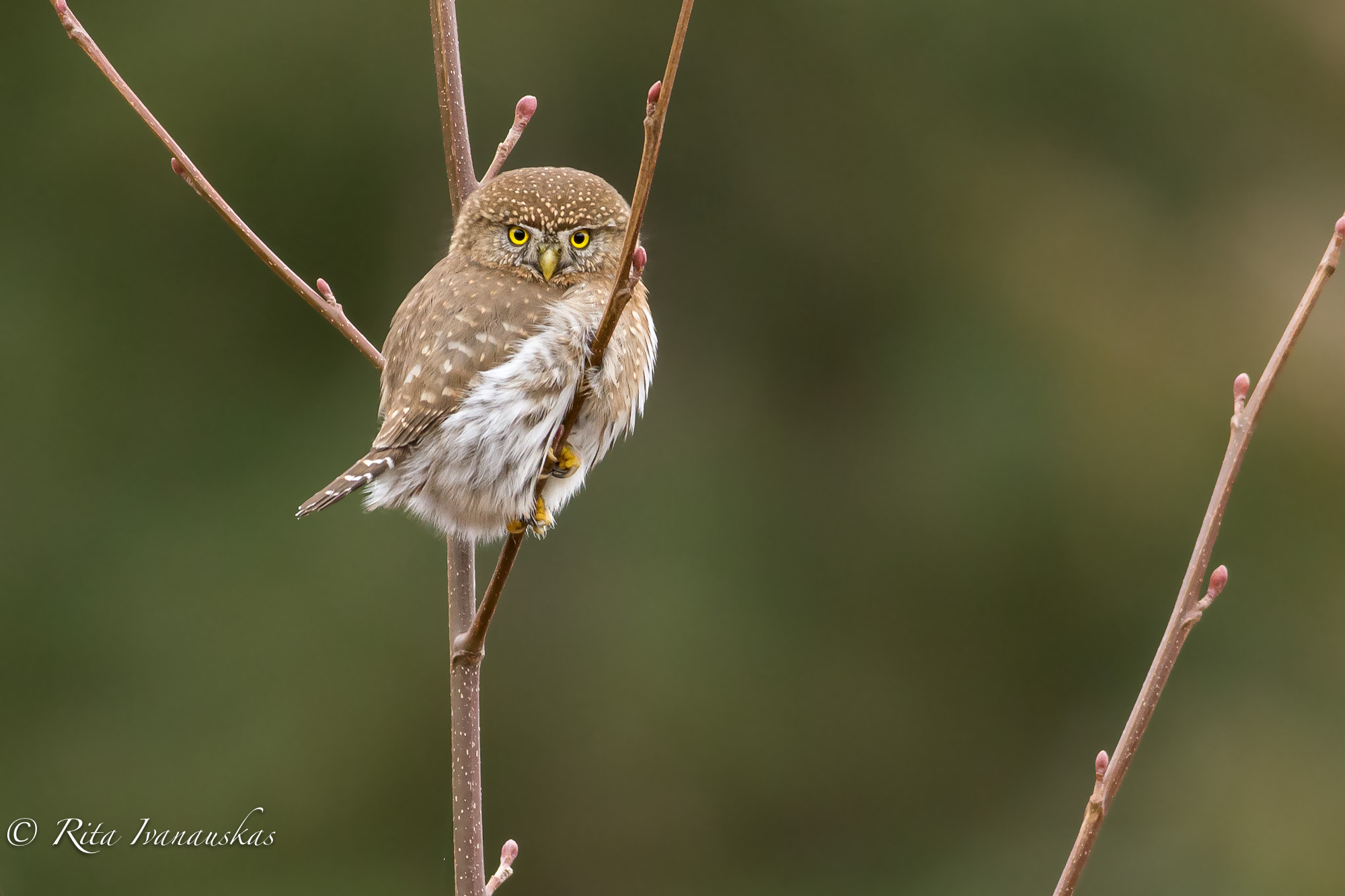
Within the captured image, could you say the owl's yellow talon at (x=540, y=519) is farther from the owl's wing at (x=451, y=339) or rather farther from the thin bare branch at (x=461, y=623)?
the owl's wing at (x=451, y=339)

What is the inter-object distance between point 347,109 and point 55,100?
143 cm

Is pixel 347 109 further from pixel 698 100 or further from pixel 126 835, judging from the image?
pixel 126 835

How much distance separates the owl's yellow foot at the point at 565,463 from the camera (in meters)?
2.72

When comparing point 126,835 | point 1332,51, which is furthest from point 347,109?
point 1332,51

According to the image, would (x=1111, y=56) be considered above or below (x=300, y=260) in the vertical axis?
above

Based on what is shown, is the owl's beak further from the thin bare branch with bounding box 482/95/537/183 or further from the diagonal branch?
the diagonal branch

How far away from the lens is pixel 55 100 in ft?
20.9

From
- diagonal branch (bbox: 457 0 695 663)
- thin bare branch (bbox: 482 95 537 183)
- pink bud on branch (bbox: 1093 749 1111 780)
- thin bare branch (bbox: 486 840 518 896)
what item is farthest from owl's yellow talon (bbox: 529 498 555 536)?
pink bud on branch (bbox: 1093 749 1111 780)

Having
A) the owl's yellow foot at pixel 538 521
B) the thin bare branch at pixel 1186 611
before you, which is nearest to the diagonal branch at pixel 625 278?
the owl's yellow foot at pixel 538 521

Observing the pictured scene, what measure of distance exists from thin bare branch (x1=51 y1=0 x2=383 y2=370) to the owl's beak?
1.45 feet

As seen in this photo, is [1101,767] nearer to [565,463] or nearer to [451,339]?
[565,463]

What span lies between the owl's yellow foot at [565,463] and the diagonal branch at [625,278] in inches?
1.3

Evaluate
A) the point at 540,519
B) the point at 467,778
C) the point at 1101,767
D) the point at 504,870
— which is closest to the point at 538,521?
the point at 540,519

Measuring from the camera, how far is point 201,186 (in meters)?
2.66
